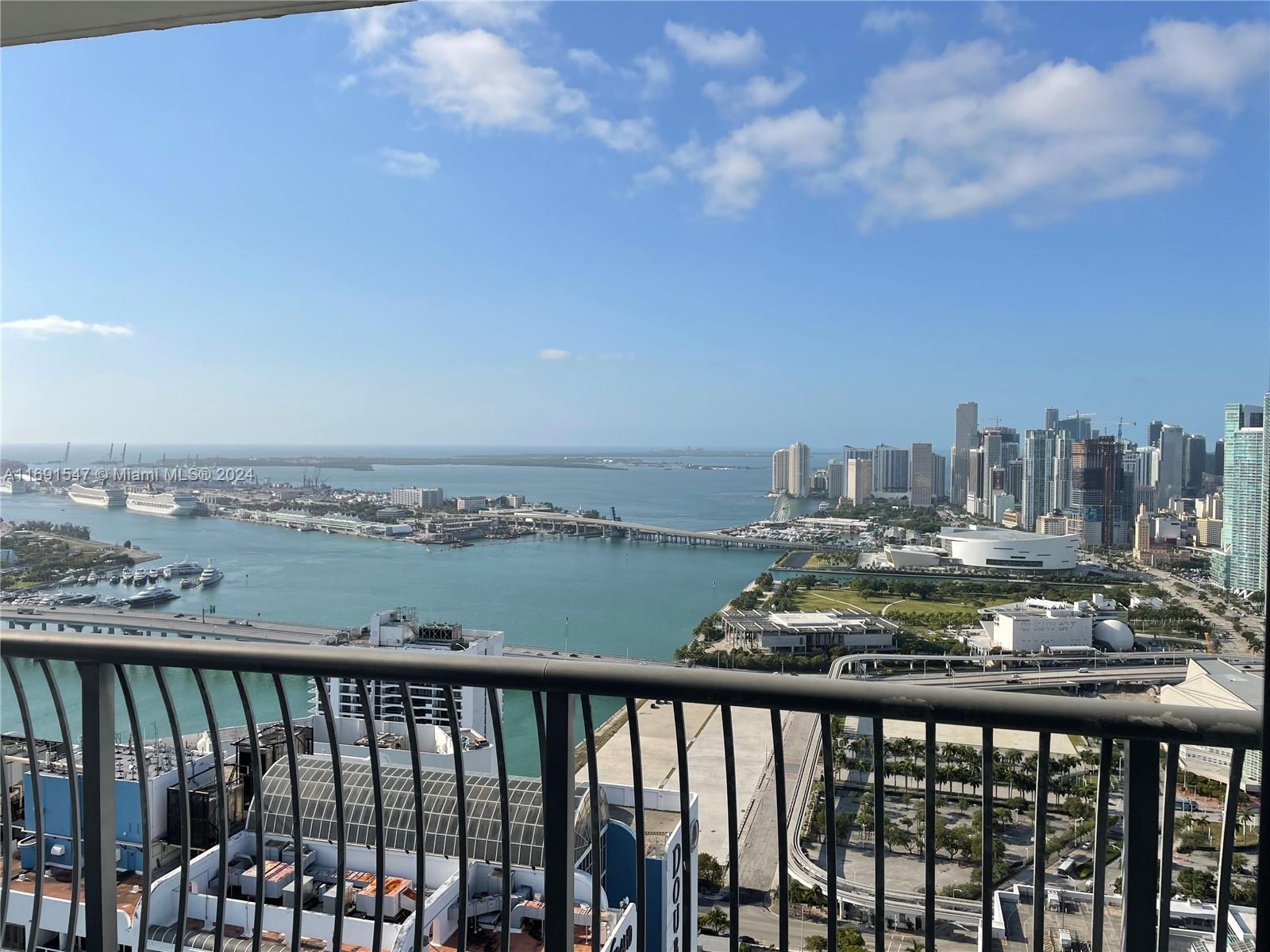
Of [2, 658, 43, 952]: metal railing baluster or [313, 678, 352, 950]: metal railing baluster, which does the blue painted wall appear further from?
[313, 678, 352, 950]: metal railing baluster

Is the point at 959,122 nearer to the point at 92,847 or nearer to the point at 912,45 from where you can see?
the point at 912,45

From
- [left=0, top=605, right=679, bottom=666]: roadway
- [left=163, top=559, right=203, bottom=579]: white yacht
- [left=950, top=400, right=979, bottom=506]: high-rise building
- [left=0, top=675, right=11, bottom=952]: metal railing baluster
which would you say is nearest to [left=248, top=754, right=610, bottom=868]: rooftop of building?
[left=0, top=675, right=11, bottom=952]: metal railing baluster

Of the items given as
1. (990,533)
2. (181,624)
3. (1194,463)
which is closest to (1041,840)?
(1194,463)

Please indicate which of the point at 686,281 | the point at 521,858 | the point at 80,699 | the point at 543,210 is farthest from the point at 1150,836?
the point at 686,281

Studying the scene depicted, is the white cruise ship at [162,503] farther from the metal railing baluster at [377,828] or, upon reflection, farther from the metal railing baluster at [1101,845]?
the metal railing baluster at [1101,845]

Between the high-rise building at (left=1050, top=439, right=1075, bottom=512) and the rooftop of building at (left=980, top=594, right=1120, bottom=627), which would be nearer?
the rooftop of building at (left=980, top=594, right=1120, bottom=627)
